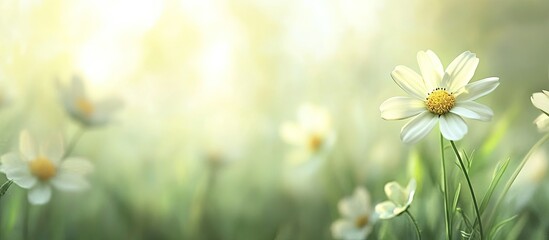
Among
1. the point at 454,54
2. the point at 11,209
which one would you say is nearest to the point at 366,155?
the point at 454,54

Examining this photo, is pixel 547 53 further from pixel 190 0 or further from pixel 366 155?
pixel 190 0

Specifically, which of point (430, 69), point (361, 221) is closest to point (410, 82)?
point (430, 69)

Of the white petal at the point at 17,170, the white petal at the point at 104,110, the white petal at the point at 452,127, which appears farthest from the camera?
the white petal at the point at 104,110

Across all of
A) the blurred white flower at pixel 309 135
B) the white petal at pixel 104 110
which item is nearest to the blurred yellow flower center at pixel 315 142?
the blurred white flower at pixel 309 135

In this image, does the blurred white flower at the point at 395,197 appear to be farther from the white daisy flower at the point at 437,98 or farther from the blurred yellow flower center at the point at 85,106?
the blurred yellow flower center at the point at 85,106

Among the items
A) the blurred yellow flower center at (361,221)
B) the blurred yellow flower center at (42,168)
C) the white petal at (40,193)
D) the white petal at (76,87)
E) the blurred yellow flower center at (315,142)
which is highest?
the white petal at (76,87)

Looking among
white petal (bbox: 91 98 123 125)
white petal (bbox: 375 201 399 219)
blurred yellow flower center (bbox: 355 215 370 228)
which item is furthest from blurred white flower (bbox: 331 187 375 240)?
white petal (bbox: 91 98 123 125)

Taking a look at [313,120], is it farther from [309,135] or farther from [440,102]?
[440,102]
